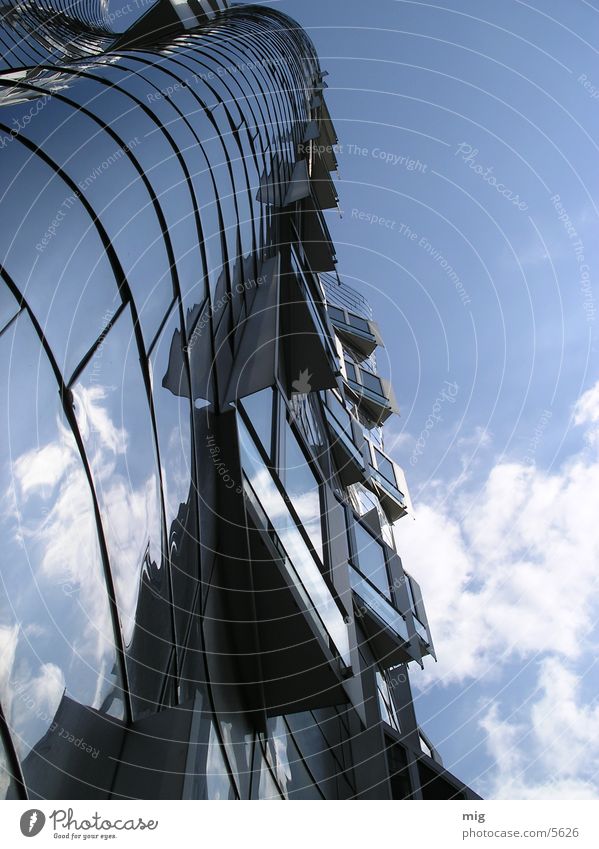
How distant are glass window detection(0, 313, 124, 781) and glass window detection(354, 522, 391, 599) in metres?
10.4

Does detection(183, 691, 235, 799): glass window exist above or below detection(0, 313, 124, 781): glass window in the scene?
below

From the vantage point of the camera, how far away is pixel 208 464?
20.8 feet

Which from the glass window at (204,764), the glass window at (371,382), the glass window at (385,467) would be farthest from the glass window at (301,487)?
the glass window at (371,382)

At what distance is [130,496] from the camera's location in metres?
4.39

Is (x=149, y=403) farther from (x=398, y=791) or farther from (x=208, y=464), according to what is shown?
(x=398, y=791)

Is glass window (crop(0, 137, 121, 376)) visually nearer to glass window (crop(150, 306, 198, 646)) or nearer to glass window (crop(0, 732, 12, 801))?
glass window (crop(150, 306, 198, 646))

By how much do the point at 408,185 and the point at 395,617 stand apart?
10.2 meters

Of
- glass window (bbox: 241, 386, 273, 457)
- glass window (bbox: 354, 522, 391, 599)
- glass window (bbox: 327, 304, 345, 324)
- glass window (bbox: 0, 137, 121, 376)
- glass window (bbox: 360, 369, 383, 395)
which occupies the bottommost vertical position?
glass window (bbox: 0, 137, 121, 376)

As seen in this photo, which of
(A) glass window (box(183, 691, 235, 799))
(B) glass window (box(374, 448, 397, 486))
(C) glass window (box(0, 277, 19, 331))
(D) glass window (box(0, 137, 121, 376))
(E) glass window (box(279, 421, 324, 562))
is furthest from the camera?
(B) glass window (box(374, 448, 397, 486))

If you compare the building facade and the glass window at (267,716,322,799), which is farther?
the glass window at (267,716,322,799)

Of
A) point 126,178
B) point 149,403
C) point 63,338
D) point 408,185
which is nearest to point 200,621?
point 149,403

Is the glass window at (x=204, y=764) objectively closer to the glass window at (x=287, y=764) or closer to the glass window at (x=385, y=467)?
the glass window at (x=287, y=764)

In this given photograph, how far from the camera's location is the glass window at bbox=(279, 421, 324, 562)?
28.4ft
